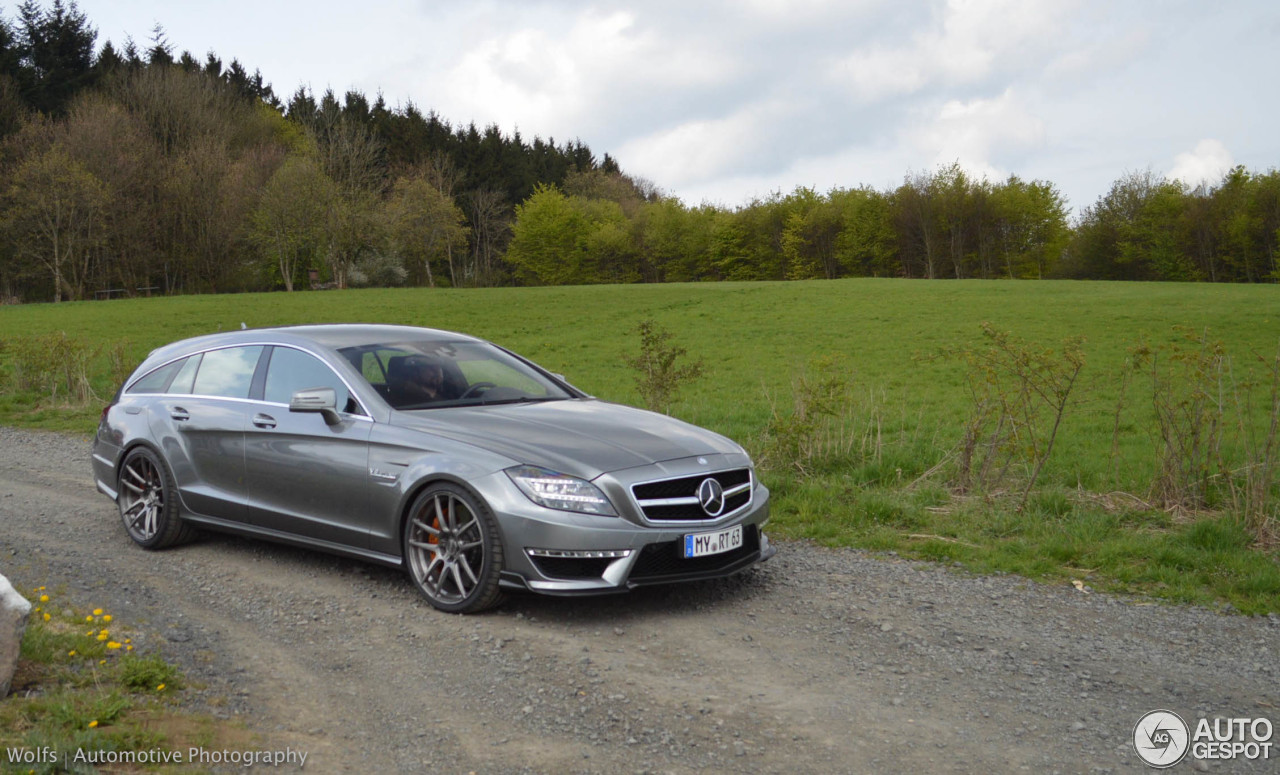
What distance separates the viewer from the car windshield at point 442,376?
20.7ft

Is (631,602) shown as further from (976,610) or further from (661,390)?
(661,390)

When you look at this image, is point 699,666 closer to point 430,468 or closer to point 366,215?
point 430,468

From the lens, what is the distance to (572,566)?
534 cm

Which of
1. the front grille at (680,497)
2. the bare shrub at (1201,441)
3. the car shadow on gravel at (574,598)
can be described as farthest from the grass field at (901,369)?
the front grille at (680,497)

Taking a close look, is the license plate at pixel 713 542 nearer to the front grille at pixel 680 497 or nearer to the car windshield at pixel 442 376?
the front grille at pixel 680 497

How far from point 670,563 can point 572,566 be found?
0.55 meters

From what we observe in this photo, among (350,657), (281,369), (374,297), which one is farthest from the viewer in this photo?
(374,297)

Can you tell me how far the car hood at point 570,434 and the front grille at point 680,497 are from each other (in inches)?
6.1

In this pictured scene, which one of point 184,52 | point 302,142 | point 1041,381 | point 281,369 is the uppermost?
point 184,52

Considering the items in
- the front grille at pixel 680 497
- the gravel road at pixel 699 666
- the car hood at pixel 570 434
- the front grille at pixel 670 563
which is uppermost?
the car hood at pixel 570 434

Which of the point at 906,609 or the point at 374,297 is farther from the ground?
the point at 374,297

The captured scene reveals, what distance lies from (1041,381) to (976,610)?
11.0 feet

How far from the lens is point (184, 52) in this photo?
80.4m

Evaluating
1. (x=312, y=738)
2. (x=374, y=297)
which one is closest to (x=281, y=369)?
(x=312, y=738)
